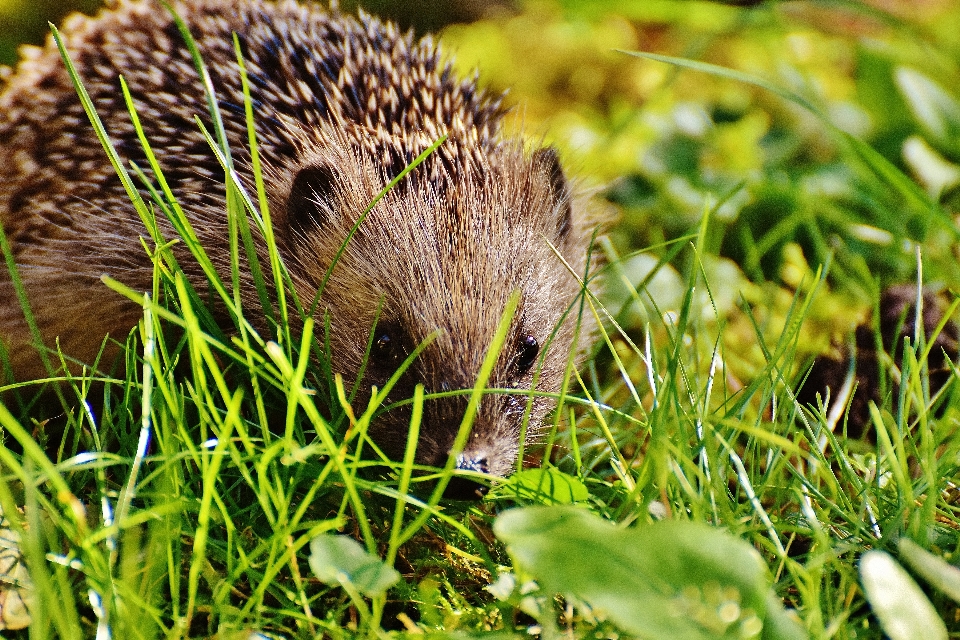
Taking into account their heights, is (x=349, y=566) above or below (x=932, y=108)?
below

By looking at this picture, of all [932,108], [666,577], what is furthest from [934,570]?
[932,108]

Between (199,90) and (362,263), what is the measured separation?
93 centimetres

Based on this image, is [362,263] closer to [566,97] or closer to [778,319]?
[778,319]

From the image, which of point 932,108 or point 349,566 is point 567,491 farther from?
point 932,108

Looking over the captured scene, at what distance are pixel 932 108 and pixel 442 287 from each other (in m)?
2.95

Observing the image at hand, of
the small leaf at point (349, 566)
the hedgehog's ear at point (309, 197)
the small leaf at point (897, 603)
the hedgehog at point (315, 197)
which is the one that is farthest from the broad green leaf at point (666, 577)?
the hedgehog's ear at point (309, 197)

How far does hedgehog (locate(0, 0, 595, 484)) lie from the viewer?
263cm

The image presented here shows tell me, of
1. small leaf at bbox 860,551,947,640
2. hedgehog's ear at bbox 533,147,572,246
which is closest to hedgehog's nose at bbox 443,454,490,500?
small leaf at bbox 860,551,947,640

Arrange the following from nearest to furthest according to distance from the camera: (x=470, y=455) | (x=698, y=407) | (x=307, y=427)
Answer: (x=698, y=407)
(x=470, y=455)
(x=307, y=427)

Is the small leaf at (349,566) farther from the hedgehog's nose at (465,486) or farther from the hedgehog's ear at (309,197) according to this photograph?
the hedgehog's ear at (309,197)

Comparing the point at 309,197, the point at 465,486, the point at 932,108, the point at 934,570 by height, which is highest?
the point at 932,108

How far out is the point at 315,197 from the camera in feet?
9.46

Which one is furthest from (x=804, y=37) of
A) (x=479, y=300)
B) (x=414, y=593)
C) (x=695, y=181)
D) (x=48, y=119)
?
(x=414, y=593)

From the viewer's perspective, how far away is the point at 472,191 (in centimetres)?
282
